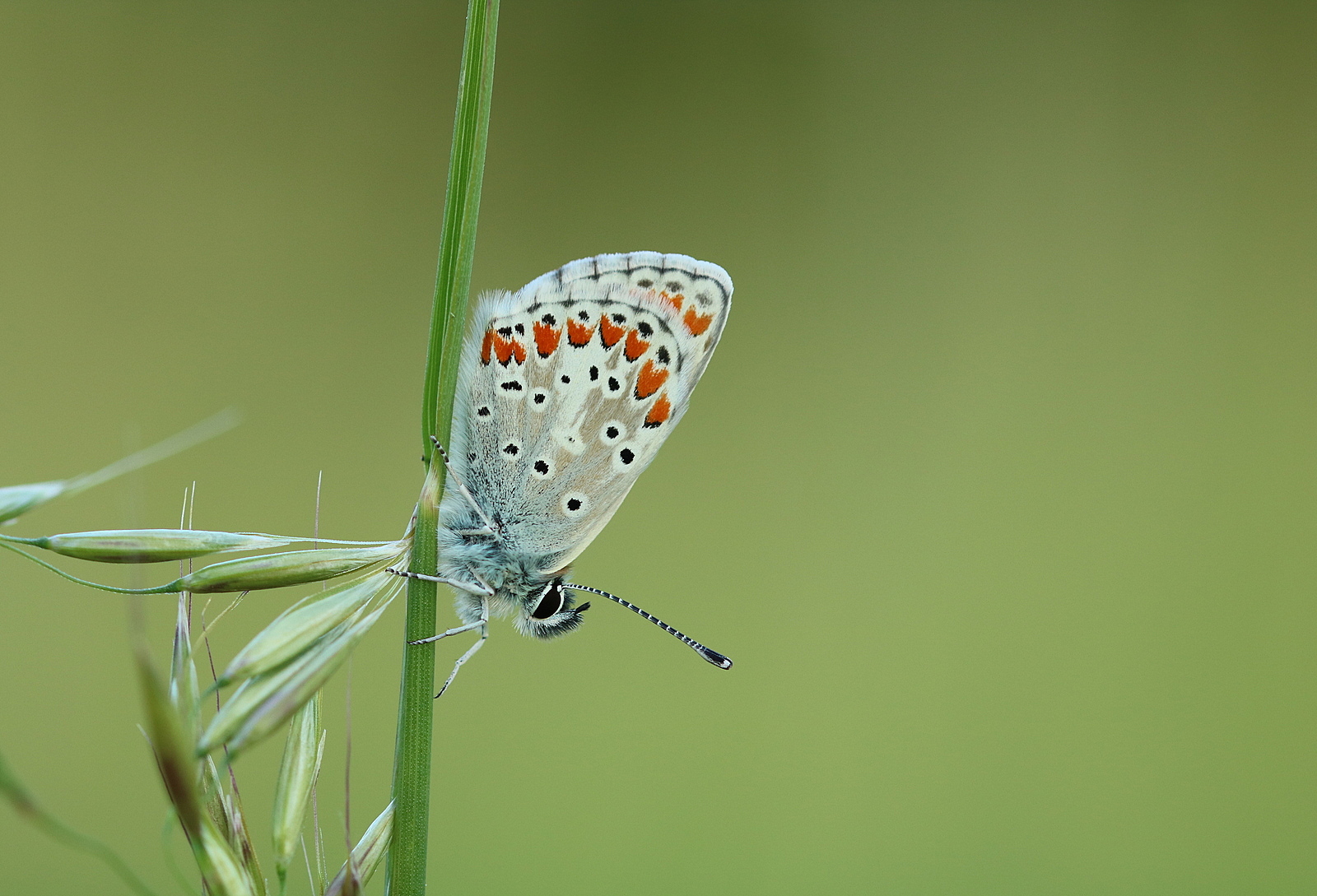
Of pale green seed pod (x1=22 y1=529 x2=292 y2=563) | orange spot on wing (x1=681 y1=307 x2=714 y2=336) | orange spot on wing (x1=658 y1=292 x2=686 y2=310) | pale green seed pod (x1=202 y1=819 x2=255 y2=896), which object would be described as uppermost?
orange spot on wing (x1=658 y1=292 x2=686 y2=310)

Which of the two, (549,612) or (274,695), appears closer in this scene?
(274,695)

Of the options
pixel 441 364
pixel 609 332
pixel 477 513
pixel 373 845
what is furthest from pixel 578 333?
pixel 373 845

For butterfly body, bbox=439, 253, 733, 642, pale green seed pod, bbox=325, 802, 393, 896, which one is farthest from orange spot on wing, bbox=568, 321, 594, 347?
pale green seed pod, bbox=325, 802, 393, 896

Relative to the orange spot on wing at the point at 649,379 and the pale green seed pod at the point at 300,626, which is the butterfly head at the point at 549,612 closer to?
the orange spot on wing at the point at 649,379

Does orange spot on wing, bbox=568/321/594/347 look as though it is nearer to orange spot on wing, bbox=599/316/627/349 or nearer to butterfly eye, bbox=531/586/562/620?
orange spot on wing, bbox=599/316/627/349

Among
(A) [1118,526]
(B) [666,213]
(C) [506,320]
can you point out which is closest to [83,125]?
(B) [666,213]

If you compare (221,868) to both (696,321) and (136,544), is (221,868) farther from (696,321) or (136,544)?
(696,321)

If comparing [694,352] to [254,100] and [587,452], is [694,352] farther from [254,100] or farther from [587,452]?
[254,100]

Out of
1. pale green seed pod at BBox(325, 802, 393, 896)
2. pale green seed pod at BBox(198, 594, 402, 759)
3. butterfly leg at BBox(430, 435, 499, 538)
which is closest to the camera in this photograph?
pale green seed pod at BBox(198, 594, 402, 759)
